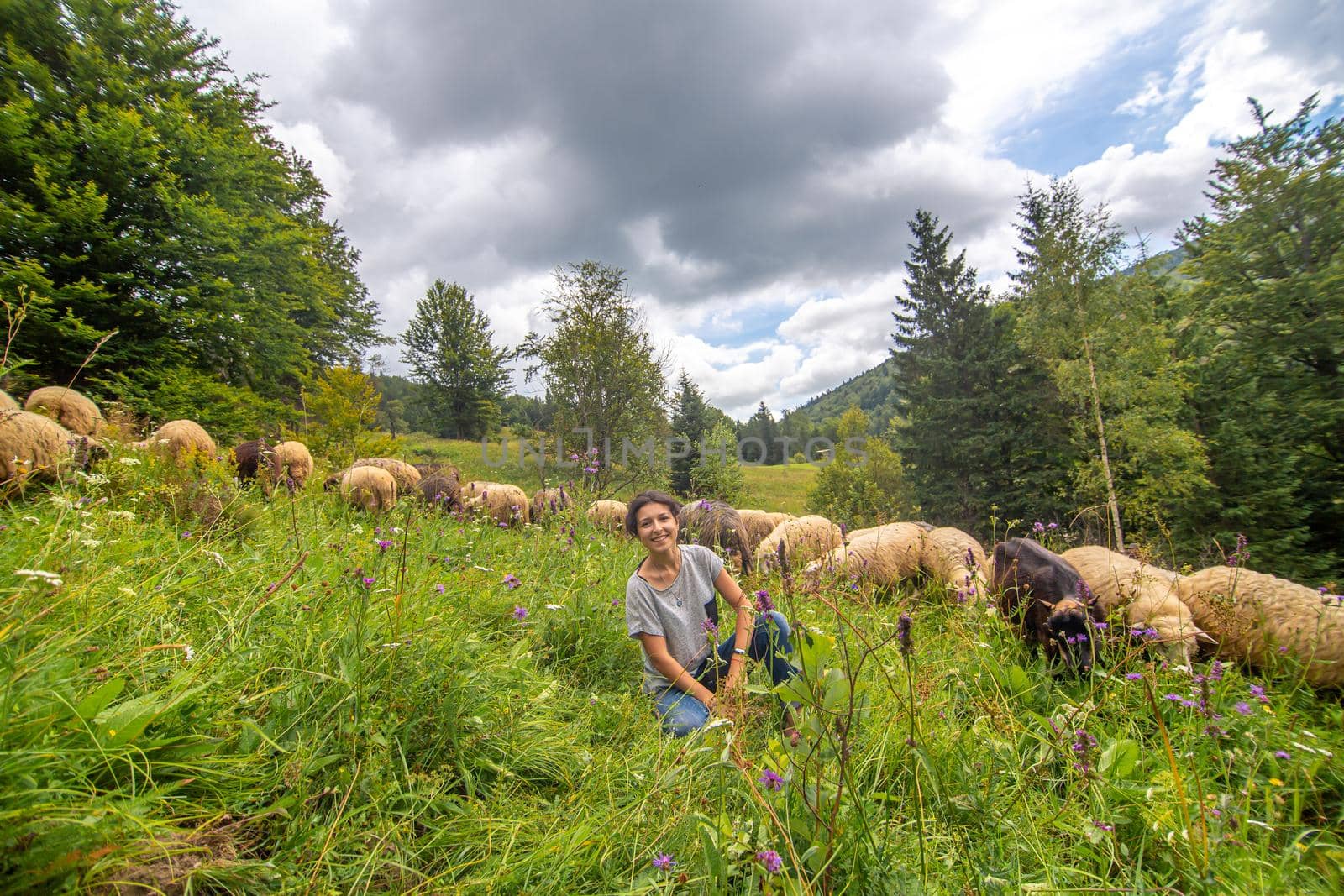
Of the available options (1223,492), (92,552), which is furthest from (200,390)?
(1223,492)

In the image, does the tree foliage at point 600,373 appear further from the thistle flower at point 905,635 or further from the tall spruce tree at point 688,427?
the thistle flower at point 905,635

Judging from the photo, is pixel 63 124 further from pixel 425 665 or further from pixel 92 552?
pixel 425 665

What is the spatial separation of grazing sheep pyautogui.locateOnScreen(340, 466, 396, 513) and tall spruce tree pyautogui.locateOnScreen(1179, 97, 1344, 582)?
66.7 ft

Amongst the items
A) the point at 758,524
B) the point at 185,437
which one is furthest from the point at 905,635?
the point at 185,437

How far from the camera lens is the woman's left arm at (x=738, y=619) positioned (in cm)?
231

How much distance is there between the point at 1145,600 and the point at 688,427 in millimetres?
36932

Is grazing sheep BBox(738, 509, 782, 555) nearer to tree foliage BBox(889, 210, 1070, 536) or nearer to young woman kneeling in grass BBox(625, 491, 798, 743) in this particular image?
young woman kneeling in grass BBox(625, 491, 798, 743)

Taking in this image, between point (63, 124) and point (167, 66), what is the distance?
5.22 metres

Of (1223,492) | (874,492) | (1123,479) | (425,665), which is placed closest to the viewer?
(425,665)

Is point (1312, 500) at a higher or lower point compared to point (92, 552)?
lower

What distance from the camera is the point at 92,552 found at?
2.31m

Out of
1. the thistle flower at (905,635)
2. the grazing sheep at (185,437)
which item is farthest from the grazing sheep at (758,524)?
the grazing sheep at (185,437)

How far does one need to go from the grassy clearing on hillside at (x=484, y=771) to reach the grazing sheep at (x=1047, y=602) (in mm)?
817

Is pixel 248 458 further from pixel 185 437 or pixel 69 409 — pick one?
pixel 69 409
